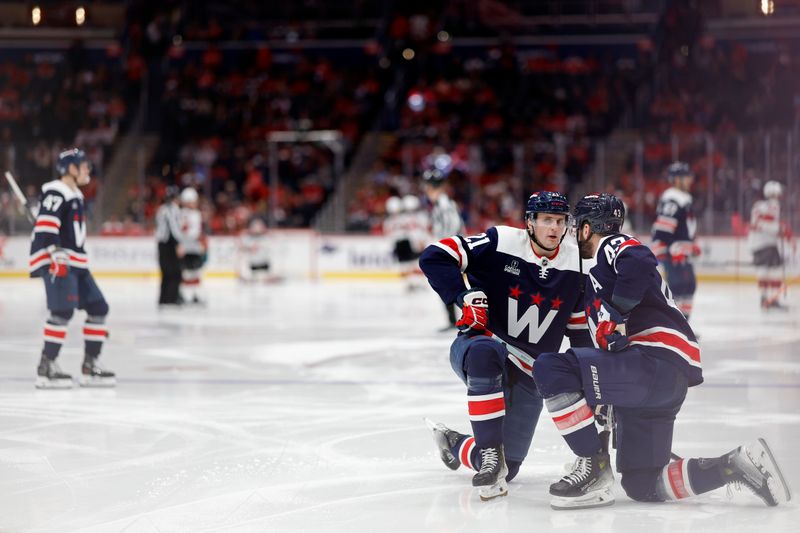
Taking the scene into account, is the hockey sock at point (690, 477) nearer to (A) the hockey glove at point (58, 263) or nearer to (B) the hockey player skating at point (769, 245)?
(A) the hockey glove at point (58, 263)

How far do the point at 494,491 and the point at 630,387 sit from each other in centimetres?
61

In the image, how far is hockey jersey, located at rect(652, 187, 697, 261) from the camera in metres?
8.77

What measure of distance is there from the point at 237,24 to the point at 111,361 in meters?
17.0

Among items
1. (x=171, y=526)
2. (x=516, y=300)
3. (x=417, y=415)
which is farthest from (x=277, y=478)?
(x=417, y=415)

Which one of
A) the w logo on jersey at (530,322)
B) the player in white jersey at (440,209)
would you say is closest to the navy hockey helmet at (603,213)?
the w logo on jersey at (530,322)

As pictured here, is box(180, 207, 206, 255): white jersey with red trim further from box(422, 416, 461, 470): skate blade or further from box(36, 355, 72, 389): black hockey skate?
box(422, 416, 461, 470): skate blade

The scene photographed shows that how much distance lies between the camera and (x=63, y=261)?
6391mm

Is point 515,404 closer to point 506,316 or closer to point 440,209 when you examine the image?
point 506,316

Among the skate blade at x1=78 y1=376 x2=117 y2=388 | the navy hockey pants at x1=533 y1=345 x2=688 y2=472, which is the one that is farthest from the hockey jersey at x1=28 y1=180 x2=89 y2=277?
the navy hockey pants at x1=533 y1=345 x2=688 y2=472

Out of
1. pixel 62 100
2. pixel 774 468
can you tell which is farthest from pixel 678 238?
pixel 62 100

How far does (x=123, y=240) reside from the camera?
59.4ft

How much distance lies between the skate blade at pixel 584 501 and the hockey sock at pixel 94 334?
372cm

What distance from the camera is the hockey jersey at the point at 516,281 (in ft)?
13.2

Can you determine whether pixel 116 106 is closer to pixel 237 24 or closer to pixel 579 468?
pixel 237 24
